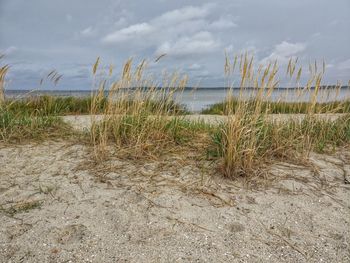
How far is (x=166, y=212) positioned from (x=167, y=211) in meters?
0.01

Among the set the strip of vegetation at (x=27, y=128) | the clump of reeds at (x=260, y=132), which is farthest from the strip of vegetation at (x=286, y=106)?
the strip of vegetation at (x=27, y=128)

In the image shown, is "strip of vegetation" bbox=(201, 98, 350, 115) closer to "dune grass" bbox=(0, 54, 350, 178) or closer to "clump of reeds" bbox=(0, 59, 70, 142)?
"dune grass" bbox=(0, 54, 350, 178)

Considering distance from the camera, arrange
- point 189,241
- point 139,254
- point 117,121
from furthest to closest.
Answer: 1. point 117,121
2. point 189,241
3. point 139,254

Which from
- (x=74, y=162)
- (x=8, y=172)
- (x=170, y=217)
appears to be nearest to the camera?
(x=170, y=217)

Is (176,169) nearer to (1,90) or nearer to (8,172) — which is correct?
(8,172)

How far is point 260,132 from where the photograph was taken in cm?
257

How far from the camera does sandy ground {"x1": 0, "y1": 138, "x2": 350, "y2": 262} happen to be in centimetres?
160

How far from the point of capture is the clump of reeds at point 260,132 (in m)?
2.42

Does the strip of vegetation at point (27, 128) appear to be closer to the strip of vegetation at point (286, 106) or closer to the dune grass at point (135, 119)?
the dune grass at point (135, 119)

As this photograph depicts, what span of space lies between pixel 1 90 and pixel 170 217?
9.40ft

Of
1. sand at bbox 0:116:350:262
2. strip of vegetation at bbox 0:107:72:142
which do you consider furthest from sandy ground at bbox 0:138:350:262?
strip of vegetation at bbox 0:107:72:142

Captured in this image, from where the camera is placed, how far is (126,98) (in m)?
3.21

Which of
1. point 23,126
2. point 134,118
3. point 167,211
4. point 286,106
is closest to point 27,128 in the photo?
point 23,126

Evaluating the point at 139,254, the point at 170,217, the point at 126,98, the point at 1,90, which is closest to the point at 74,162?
the point at 126,98
